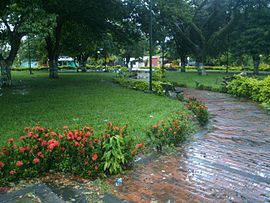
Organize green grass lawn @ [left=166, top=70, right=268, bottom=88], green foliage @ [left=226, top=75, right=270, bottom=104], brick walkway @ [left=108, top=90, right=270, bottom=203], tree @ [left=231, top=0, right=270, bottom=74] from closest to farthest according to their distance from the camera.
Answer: brick walkway @ [left=108, top=90, right=270, bottom=203] → green foliage @ [left=226, top=75, right=270, bottom=104] → green grass lawn @ [left=166, top=70, right=268, bottom=88] → tree @ [left=231, top=0, right=270, bottom=74]

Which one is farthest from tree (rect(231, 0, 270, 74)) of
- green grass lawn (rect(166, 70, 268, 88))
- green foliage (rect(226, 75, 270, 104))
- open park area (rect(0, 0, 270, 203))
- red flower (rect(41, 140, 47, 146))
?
red flower (rect(41, 140, 47, 146))

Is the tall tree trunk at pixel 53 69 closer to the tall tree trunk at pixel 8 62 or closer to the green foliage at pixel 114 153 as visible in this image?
the tall tree trunk at pixel 8 62

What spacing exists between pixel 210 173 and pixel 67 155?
210cm

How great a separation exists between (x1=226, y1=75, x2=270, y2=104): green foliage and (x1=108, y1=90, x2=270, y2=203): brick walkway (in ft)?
14.9

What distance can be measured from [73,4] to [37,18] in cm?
380

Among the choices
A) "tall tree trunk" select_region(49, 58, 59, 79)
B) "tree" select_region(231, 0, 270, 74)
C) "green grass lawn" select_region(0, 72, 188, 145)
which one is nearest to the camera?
"green grass lawn" select_region(0, 72, 188, 145)

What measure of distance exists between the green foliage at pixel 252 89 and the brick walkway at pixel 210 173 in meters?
4.55

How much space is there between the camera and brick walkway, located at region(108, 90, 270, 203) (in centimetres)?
349

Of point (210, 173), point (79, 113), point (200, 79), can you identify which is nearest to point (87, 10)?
point (200, 79)

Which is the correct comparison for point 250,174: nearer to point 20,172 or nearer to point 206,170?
point 206,170

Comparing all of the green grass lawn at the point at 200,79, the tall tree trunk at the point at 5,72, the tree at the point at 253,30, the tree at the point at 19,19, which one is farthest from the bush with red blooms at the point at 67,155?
the tree at the point at 253,30

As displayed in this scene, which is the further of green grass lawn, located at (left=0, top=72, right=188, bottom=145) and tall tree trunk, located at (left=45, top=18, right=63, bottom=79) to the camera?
tall tree trunk, located at (left=45, top=18, right=63, bottom=79)

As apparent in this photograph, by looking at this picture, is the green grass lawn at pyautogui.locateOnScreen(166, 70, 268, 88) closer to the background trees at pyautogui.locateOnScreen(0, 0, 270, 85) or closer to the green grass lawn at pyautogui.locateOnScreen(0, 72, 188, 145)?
the background trees at pyautogui.locateOnScreen(0, 0, 270, 85)

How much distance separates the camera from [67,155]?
165 inches
